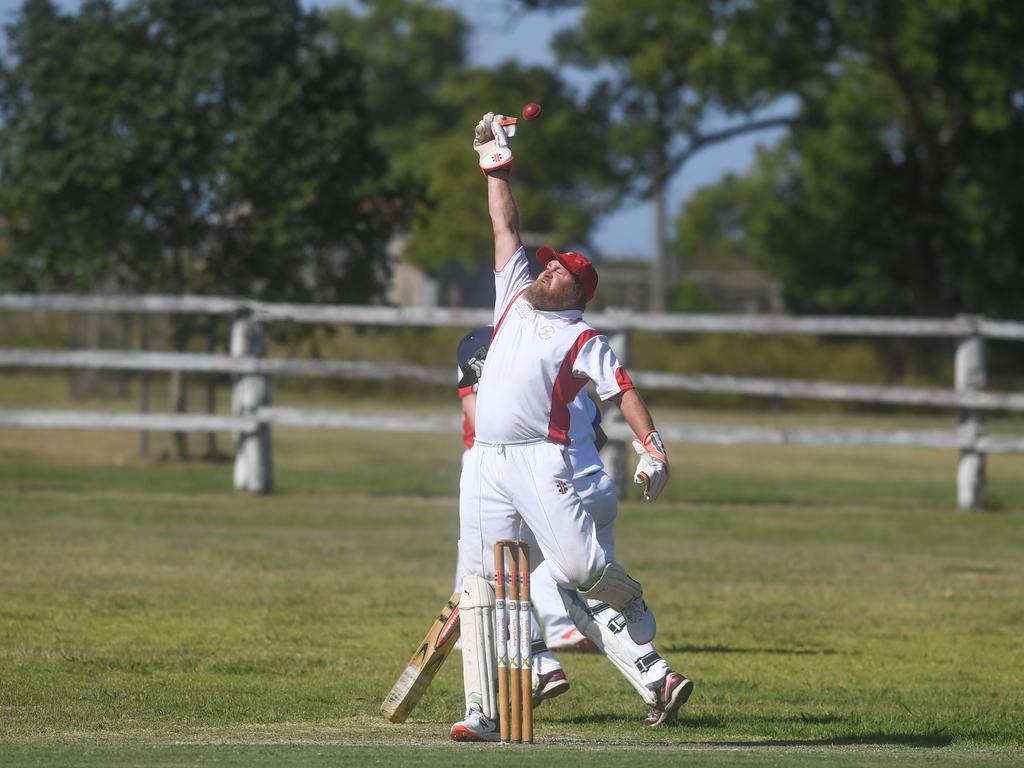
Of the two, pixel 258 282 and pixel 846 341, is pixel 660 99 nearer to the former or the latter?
pixel 846 341

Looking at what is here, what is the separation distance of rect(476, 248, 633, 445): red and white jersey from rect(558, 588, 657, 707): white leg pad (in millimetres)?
818

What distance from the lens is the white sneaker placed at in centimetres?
679

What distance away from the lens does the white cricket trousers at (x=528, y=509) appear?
646cm

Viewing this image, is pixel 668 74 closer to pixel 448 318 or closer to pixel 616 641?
pixel 448 318

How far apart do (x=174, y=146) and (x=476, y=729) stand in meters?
13.7

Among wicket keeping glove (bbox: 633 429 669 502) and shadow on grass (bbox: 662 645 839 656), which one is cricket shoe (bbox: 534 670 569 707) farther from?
shadow on grass (bbox: 662 645 839 656)

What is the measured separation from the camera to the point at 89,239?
62.8ft

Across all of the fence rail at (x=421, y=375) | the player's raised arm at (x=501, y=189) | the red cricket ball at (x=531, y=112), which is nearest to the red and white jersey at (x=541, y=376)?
the player's raised arm at (x=501, y=189)

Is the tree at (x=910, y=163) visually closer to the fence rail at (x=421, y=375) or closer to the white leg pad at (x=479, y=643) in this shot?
the fence rail at (x=421, y=375)

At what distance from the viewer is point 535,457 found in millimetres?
6504

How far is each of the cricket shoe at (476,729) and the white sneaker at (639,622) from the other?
701 millimetres

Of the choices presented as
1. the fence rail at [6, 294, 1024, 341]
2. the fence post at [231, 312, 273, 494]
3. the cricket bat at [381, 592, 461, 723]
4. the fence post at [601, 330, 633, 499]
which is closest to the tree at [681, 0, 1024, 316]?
the fence rail at [6, 294, 1024, 341]

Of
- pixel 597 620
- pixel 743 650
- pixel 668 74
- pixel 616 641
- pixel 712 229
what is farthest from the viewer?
pixel 712 229

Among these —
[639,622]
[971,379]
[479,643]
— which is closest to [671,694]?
[639,622]
